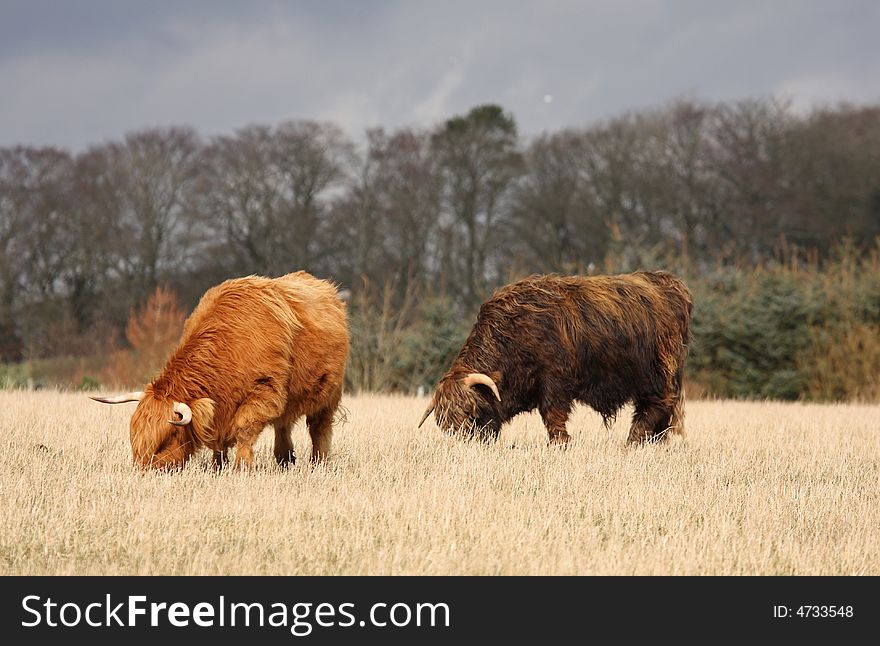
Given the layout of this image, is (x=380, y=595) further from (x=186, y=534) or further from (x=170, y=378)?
(x=170, y=378)

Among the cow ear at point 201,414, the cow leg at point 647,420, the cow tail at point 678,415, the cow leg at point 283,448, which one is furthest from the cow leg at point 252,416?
the cow tail at point 678,415

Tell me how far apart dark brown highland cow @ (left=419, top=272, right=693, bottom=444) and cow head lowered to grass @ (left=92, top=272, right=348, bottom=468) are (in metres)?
1.58

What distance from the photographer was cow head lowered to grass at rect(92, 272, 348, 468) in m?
7.30

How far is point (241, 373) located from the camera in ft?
24.7

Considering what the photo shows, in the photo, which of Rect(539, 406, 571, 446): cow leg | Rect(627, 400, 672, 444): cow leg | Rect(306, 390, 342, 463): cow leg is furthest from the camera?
Rect(627, 400, 672, 444): cow leg

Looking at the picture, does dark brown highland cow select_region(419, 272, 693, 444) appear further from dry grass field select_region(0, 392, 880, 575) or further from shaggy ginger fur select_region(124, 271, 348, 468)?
shaggy ginger fur select_region(124, 271, 348, 468)

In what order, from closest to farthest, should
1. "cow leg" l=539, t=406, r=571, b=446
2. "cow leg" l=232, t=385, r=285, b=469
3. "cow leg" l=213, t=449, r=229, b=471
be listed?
"cow leg" l=232, t=385, r=285, b=469
"cow leg" l=213, t=449, r=229, b=471
"cow leg" l=539, t=406, r=571, b=446

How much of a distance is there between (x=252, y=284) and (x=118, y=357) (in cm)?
1526

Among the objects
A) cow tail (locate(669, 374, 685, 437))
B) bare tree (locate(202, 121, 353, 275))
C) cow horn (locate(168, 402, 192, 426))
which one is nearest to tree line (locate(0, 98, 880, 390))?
bare tree (locate(202, 121, 353, 275))

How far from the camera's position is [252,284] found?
8078mm

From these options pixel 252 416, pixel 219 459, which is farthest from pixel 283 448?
pixel 252 416

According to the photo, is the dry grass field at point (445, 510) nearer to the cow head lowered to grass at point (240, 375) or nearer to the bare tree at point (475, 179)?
the cow head lowered to grass at point (240, 375)

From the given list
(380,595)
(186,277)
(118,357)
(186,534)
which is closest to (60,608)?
(186,534)

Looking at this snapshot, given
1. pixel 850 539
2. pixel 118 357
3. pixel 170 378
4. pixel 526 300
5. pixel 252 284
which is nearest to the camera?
pixel 850 539
